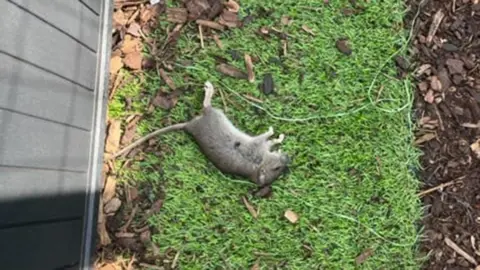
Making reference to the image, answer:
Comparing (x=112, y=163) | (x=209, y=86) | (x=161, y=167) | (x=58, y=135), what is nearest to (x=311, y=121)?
(x=209, y=86)

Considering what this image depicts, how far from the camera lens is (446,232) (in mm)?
3184

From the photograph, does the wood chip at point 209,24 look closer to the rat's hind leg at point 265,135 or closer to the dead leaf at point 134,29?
the dead leaf at point 134,29

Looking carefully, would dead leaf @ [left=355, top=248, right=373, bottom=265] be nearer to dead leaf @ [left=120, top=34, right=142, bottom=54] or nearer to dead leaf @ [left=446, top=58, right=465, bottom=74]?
dead leaf @ [left=446, top=58, right=465, bottom=74]

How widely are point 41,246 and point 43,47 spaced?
74cm

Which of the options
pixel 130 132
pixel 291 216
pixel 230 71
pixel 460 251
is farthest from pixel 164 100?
pixel 460 251

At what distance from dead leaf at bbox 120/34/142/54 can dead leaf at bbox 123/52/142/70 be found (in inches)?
0.7

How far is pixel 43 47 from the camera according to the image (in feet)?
8.56

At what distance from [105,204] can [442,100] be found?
1591 mm

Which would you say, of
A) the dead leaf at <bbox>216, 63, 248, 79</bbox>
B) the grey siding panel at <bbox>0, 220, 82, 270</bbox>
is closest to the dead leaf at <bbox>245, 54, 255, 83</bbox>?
the dead leaf at <bbox>216, 63, 248, 79</bbox>

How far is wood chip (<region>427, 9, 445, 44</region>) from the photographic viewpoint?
330cm

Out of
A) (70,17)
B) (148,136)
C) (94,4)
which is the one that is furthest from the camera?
(148,136)

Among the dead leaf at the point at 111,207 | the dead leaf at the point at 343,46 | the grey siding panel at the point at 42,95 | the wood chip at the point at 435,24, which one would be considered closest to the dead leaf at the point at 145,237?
the dead leaf at the point at 111,207

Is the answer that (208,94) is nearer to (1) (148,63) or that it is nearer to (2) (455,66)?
(1) (148,63)

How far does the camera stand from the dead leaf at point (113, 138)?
3170 millimetres
